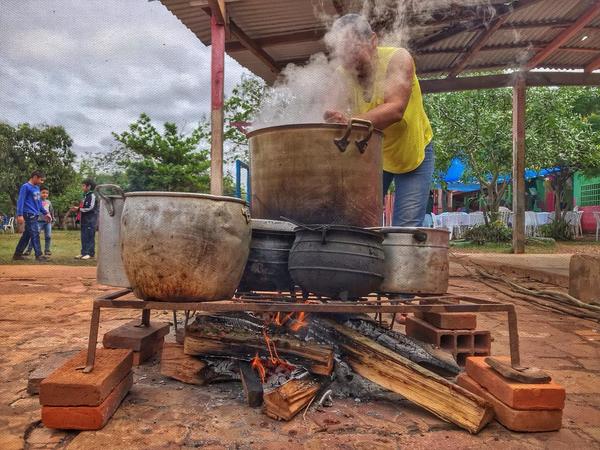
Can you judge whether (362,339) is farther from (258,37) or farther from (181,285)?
(258,37)

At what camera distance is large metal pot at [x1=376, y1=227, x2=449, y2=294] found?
2.39 m

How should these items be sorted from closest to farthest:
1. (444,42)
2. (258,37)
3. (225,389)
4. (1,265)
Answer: (225,389) < (258,37) < (444,42) < (1,265)

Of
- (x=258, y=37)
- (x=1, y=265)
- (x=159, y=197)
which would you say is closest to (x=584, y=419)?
(x=159, y=197)

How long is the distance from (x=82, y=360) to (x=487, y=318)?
344cm

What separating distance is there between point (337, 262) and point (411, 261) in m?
0.49

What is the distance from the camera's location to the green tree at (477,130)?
568 inches

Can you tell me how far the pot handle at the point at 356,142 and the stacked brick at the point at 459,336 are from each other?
1112 millimetres

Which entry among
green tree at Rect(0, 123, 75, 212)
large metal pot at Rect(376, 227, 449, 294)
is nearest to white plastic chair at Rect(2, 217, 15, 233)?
green tree at Rect(0, 123, 75, 212)

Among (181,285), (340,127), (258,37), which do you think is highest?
(258,37)

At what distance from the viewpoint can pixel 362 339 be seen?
232cm

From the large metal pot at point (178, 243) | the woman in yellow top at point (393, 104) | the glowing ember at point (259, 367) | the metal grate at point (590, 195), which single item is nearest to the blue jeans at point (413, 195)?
the woman in yellow top at point (393, 104)

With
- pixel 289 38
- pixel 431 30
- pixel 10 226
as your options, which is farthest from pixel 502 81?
pixel 10 226

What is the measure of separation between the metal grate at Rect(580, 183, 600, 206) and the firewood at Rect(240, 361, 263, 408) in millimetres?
22390

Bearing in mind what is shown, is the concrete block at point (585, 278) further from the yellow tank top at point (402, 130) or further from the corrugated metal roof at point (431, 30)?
the corrugated metal roof at point (431, 30)
